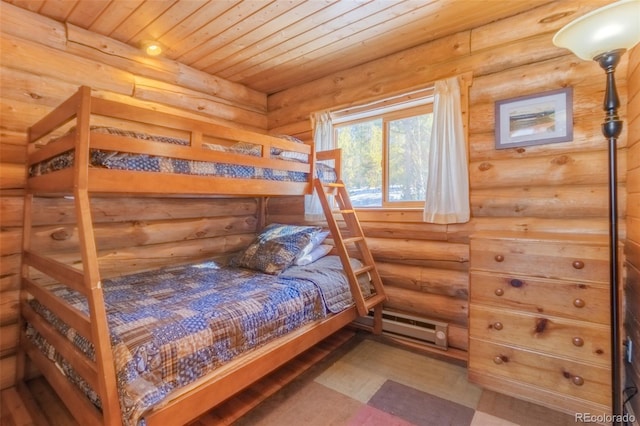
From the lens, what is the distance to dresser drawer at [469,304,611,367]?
162cm

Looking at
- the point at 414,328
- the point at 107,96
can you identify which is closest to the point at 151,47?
the point at 107,96

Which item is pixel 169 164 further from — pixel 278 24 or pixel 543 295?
pixel 543 295

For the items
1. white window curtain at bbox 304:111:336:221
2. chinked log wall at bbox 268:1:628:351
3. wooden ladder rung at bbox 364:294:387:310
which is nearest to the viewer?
chinked log wall at bbox 268:1:628:351

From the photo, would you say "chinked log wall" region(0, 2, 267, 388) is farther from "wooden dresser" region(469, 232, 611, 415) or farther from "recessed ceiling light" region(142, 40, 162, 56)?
"wooden dresser" region(469, 232, 611, 415)

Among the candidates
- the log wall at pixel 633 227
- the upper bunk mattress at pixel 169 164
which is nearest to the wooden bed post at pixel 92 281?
the upper bunk mattress at pixel 169 164

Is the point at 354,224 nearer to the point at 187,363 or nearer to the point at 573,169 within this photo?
the point at 573,169

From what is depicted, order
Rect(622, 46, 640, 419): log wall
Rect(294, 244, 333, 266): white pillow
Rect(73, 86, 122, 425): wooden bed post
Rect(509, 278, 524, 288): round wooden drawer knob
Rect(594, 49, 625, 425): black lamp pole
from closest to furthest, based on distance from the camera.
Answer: Rect(73, 86, 122, 425): wooden bed post → Rect(594, 49, 625, 425): black lamp pole → Rect(622, 46, 640, 419): log wall → Rect(509, 278, 524, 288): round wooden drawer knob → Rect(294, 244, 333, 266): white pillow

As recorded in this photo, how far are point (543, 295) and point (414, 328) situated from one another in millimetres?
1021

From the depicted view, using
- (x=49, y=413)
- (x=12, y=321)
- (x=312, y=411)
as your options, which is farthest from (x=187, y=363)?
(x=12, y=321)

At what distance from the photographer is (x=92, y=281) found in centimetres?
123

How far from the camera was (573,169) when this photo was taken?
1.96 m

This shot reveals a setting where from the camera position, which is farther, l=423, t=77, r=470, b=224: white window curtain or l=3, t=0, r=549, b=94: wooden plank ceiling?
l=423, t=77, r=470, b=224: white window curtain

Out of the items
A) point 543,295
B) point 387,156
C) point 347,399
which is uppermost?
point 387,156

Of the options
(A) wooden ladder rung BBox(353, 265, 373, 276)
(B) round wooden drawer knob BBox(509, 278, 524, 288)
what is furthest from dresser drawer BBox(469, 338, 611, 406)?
(A) wooden ladder rung BBox(353, 265, 373, 276)
